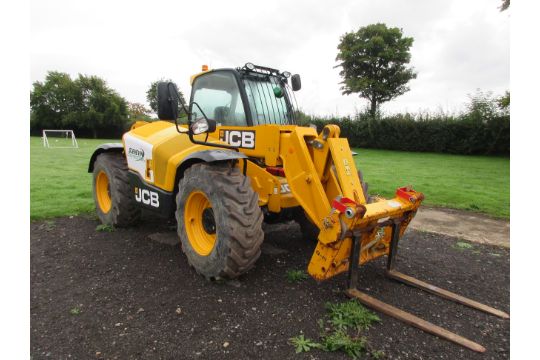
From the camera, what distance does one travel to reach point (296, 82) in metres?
4.70

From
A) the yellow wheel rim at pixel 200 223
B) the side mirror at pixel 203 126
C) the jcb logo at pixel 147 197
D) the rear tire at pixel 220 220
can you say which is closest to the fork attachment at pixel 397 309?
the rear tire at pixel 220 220

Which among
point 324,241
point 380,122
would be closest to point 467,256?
point 324,241

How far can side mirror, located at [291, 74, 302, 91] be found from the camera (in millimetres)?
4699

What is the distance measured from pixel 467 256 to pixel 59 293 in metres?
4.93

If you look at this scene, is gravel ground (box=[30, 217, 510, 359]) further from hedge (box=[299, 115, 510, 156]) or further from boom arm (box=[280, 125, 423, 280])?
hedge (box=[299, 115, 510, 156])

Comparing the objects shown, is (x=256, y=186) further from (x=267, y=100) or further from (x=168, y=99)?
(x=168, y=99)

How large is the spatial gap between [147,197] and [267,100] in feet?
6.75

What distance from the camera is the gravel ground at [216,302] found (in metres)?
2.74

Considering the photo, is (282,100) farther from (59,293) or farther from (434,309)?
(59,293)

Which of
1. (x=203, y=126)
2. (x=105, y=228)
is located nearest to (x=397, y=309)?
(x=203, y=126)

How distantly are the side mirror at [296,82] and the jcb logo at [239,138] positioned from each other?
1.08m

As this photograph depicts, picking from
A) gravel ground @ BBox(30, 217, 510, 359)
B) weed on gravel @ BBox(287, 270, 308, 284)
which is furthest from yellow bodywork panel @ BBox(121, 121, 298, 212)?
gravel ground @ BBox(30, 217, 510, 359)

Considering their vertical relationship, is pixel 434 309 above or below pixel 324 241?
below

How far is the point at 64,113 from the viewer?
150 feet
